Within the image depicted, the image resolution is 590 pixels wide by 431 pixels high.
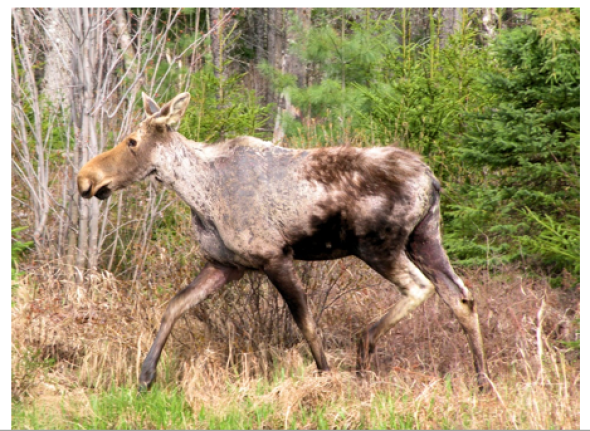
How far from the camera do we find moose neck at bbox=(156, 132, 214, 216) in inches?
203

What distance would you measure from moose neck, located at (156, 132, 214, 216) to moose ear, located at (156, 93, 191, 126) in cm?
13

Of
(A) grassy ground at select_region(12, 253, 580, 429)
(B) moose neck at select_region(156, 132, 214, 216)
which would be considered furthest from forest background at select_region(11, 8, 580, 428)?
(B) moose neck at select_region(156, 132, 214, 216)

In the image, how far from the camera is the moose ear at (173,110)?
5078 millimetres

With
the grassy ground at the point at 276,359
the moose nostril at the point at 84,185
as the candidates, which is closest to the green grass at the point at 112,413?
the grassy ground at the point at 276,359

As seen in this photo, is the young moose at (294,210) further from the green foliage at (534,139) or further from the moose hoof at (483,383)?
the green foliage at (534,139)

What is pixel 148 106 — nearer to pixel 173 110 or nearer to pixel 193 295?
pixel 173 110

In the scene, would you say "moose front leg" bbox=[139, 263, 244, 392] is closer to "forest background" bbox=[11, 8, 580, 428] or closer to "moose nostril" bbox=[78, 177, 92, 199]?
"forest background" bbox=[11, 8, 580, 428]

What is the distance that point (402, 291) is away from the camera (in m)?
5.17

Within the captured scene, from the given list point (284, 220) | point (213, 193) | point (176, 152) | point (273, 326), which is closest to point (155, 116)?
point (176, 152)

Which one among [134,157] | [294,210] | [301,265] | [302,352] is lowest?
A: [302,352]

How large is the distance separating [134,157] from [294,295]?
1508mm

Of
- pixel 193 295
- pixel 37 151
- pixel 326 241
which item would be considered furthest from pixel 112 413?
pixel 37 151

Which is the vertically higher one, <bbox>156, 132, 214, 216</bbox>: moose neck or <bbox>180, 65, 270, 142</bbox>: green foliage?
<bbox>156, 132, 214, 216</bbox>: moose neck

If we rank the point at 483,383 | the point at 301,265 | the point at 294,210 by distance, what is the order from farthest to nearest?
the point at 301,265 < the point at 483,383 < the point at 294,210
